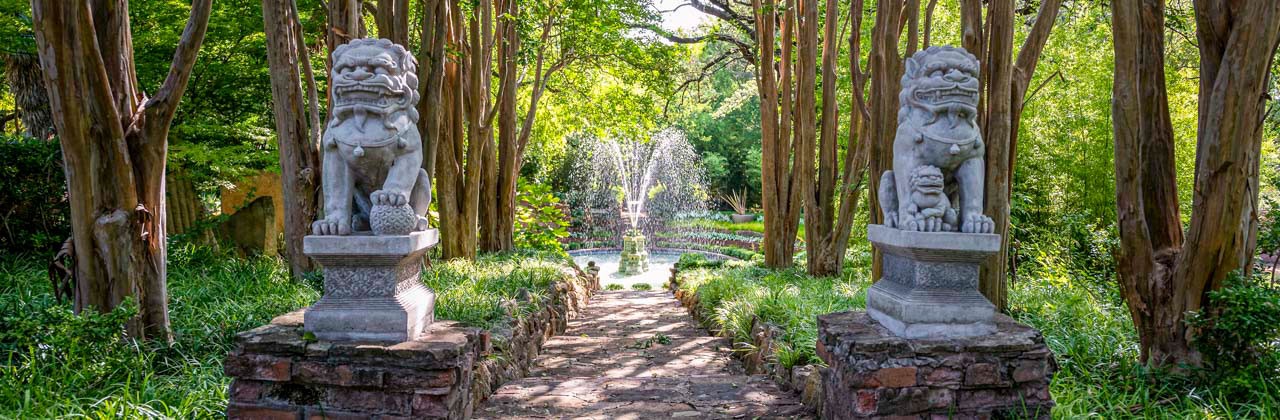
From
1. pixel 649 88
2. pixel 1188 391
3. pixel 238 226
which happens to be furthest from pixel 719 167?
pixel 1188 391

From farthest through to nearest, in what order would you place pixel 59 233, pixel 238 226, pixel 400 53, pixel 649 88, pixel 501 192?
pixel 649 88 → pixel 501 192 → pixel 238 226 → pixel 59 233 → pixel 400 53

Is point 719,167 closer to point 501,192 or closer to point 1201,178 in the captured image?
point 501,192

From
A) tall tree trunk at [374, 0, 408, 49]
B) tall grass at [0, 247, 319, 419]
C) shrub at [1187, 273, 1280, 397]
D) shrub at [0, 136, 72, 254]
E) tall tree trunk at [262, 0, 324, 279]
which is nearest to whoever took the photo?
tall grass at [0, 247, 319, 419]

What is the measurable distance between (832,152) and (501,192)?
4.70m

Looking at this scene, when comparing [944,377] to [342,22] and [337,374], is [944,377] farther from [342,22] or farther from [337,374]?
[342,22]

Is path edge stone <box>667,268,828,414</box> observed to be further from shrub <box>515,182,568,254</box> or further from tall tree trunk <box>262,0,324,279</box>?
shrub <box>515,182,568,254</box>

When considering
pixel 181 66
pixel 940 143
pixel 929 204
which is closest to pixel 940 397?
pixel 929 204

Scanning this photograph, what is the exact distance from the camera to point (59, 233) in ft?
22.1

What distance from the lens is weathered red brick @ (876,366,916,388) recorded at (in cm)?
286

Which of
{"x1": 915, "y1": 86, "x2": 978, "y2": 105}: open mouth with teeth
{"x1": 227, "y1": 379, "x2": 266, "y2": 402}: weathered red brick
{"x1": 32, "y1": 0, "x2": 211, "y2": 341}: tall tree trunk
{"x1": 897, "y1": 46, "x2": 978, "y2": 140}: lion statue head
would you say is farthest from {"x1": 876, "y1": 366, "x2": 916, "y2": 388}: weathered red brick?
{"x1": 32, "y1": 0, "x2": 211, "y2": 341}: tall tree trunk

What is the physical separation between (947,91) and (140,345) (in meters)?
4.13

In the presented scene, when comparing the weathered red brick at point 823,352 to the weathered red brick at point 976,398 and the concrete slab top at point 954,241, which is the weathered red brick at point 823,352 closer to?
the weathered red brick at point 976,398

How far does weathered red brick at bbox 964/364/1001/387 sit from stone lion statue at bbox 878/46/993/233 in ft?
1.83

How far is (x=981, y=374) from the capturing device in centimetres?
287
